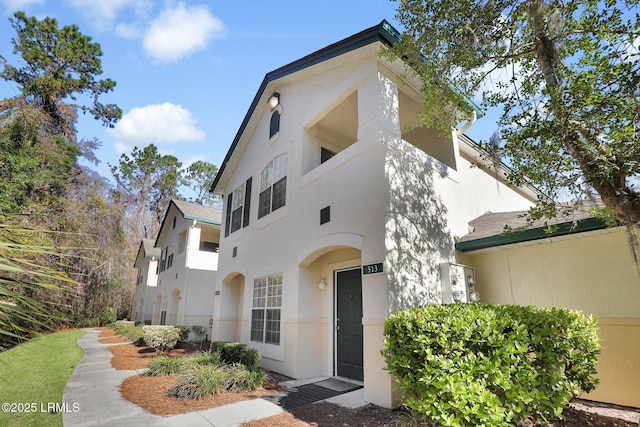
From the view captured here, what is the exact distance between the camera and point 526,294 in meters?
7.39

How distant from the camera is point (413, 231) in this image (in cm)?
703

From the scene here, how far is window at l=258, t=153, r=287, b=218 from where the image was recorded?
10.7 m

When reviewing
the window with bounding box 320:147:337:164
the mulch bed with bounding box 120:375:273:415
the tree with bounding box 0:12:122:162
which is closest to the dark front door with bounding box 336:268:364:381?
the mulch bed with bounding box 120:375:273:415

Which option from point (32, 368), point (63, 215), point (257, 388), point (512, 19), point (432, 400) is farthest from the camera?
point (63, 215)

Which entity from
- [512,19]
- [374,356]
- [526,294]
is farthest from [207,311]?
[512,19]

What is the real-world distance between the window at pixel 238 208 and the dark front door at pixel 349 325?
18.5 ft

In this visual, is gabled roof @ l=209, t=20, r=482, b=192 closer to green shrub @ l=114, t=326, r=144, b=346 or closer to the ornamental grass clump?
the ornamental grass clump

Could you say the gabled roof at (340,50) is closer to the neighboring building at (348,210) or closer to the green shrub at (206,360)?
the neighboring building at (348,210)

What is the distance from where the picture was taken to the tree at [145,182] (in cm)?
3766

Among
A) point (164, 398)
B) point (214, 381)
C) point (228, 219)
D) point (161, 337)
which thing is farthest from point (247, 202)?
point (164, 398)

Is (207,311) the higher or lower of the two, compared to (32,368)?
higher

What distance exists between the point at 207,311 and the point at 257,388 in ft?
36.8

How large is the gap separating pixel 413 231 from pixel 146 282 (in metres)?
26.8

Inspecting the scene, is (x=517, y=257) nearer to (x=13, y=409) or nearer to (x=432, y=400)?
(x=432, y=400)
